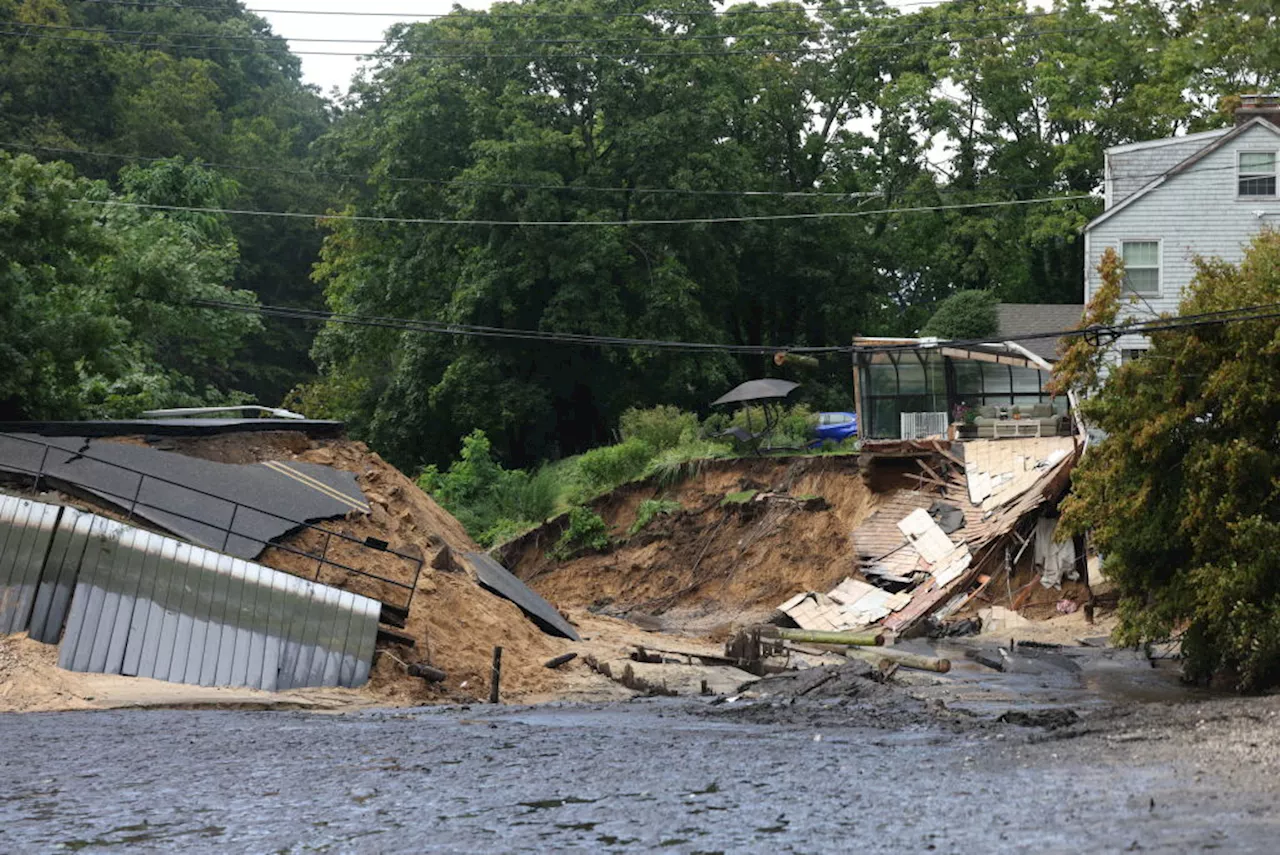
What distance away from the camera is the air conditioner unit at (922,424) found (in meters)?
46.2

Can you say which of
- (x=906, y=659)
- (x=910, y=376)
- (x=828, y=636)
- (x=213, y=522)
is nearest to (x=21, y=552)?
(x=213, y=522)

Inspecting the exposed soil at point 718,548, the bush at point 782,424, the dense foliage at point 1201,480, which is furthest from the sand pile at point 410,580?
the bush at point 782,424

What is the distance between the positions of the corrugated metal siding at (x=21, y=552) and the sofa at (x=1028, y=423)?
82.4 ft

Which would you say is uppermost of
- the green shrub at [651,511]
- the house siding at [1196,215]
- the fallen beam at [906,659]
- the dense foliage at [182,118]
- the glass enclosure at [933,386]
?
the dense foliage at [182,118]

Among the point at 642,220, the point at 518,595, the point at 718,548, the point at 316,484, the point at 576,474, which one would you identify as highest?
the point at 642,220

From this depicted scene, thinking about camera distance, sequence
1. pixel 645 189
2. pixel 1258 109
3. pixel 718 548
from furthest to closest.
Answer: pixel 645 189, pixel 718 548, pixel 1258 109

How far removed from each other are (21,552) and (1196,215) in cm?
3067

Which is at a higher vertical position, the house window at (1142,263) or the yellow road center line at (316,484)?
the house window at (1142,263)

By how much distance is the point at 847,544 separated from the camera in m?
42.2

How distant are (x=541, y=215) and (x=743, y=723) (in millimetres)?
32969

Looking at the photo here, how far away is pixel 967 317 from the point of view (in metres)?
52.7

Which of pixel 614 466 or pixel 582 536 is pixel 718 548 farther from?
pixel 614 466

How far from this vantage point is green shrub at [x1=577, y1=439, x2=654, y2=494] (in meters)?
48.5

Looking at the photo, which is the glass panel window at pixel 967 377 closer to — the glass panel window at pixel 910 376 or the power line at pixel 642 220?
the glass panel window at pixel 910 376
